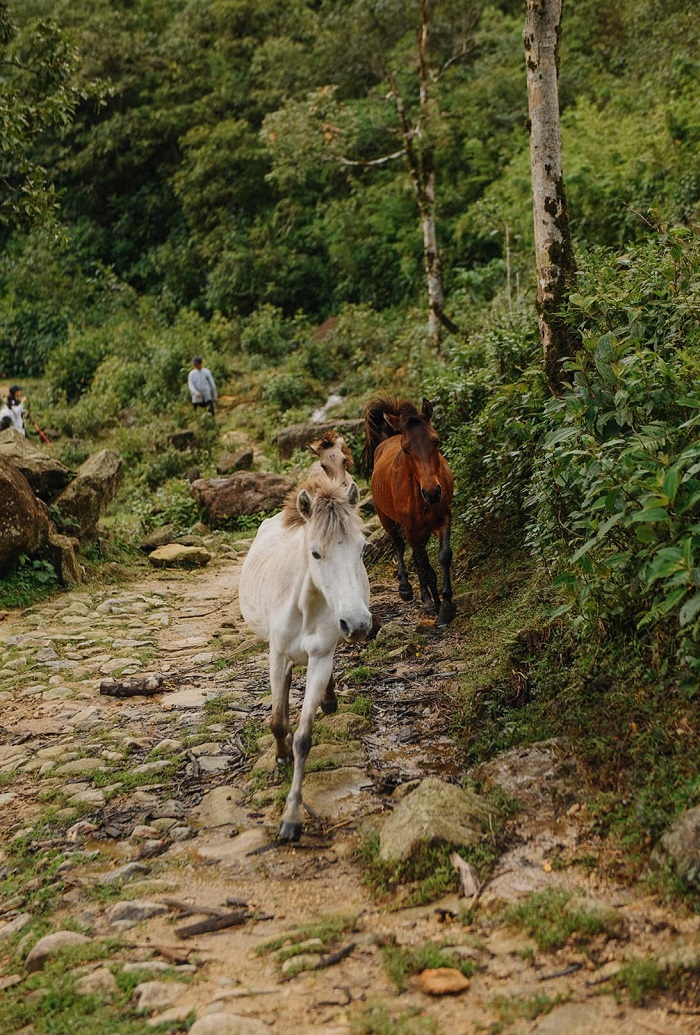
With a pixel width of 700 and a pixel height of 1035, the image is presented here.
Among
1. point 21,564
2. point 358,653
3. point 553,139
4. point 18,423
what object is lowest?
point 358,653

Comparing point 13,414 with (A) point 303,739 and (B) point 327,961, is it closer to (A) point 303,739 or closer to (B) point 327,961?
(A) point 303,739

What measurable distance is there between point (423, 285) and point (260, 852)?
1932 cm

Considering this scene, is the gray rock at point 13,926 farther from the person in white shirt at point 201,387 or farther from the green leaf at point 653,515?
the person in white shirt at point 201,387

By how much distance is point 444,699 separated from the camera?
585cm

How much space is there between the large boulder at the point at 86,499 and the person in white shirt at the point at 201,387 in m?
6.76

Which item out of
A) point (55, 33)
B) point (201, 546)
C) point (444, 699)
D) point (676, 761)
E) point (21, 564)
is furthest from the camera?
point (201, 546)

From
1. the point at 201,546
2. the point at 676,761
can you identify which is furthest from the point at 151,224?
the point at 676,761

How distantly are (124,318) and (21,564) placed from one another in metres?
18.7

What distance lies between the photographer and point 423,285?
21.9 meters

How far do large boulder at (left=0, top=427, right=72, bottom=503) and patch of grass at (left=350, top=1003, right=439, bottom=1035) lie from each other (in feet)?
31.1

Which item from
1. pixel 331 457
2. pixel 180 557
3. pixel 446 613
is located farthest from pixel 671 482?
pixel 180 557

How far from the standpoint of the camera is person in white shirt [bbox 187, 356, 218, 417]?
1867 centimetres

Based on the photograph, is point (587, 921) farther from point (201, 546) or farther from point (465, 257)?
point (465, 257)

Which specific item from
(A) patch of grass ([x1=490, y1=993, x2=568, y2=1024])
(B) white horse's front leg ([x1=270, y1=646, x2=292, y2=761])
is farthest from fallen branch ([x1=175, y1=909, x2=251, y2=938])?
(B) white horse's front leg ([x1=270, y1=646, x2=292, y2=761])
